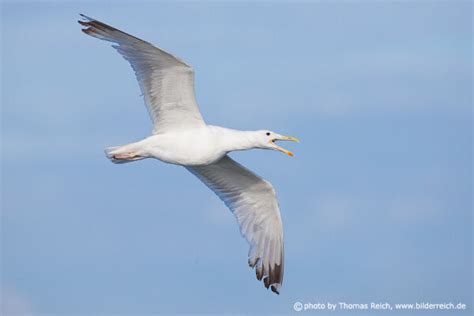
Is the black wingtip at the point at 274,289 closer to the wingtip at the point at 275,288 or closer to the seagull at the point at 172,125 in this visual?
the wingtip at the point at 275,288

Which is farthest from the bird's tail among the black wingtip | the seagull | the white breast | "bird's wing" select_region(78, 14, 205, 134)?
the black wingtip

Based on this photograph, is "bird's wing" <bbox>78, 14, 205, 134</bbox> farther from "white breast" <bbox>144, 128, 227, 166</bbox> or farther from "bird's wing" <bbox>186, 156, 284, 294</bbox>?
"bird's wing" <bbox>186, 156, 284, 294</bbox>

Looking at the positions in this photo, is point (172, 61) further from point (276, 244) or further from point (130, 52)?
point (276, 244)

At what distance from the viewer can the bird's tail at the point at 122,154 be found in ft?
53.0

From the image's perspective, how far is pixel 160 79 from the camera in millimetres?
16047

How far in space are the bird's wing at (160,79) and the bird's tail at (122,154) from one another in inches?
19.5

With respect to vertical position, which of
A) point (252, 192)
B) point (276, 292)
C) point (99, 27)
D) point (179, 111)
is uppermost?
point (99, 27)

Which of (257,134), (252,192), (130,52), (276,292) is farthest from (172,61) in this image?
(276,292)

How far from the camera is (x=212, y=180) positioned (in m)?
17.7

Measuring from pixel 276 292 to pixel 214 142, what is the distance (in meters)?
2.98

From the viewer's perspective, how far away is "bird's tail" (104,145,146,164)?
53.0ft

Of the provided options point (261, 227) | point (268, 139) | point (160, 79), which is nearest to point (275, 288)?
point (261, 227)

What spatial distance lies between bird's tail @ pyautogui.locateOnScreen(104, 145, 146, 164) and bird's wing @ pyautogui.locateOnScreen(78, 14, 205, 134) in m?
0.49

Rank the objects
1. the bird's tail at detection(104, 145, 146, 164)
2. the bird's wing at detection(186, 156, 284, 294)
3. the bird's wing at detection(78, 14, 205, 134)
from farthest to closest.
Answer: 1. the bird's wing at detection(186, 156, 284, 294)
2. the bird's tail at detection(104, 145, 146, 164)
3. the bird's wing at detection(78, 14, 205, 134)
